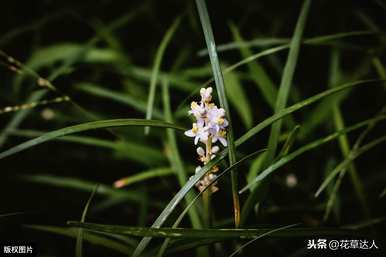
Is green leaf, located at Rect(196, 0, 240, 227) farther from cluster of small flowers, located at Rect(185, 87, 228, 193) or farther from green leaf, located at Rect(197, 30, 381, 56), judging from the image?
green leaf, located at Rect(197, 30, 381, 56)

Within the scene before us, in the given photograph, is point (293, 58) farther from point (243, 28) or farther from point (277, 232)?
point (243, 28)

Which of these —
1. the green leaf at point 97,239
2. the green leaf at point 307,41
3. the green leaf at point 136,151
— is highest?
Result: the green leaf at point 307,41

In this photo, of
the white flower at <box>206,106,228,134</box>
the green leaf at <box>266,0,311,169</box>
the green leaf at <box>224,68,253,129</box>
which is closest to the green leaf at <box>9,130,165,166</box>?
the green leaf at <box>224,68,253,129</box>

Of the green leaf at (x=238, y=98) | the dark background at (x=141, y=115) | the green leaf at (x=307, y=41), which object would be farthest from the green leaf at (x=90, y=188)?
the green leaf at (x=307, y=41)

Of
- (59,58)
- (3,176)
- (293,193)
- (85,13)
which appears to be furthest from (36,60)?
(293,193)

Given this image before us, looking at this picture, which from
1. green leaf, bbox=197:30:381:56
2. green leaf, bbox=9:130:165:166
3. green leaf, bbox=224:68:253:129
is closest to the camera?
green leaf, bbox=197:30:381:56

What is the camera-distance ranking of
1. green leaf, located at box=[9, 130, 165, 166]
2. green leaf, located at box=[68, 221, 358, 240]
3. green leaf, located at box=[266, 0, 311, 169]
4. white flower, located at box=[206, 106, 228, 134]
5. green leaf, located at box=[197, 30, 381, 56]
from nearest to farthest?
green leaf, located at box=[68, 221, 358, 240], white flower, located at box=[206, 106, 228, 134], green leaf, located at box=[266, 0, 311, 169], green leaf, located at box=[197, 30, 381, 56], green leaf, located at box=[9, 130, 165, 166]

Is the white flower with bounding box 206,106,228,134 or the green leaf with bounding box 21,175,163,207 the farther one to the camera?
the green leaf with bounding box 21,175,163,207

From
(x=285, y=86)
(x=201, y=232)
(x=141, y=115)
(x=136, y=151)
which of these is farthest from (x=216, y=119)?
(x=141, y=115)

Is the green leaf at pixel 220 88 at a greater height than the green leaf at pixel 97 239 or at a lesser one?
greater

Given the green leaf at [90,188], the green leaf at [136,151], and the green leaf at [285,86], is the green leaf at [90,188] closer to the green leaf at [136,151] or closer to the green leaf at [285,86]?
the green leaf at [136,151]

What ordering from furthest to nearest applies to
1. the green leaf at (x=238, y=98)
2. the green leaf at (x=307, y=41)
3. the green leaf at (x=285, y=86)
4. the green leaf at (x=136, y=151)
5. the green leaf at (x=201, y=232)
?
the green leaf at (x=238, y=98) → the green leaf at (x=136, y=151) → the green leaf at (x=307, y=41) → the green leaf at (x=285, y=86) → the green leaf at (x=201, y=232)
